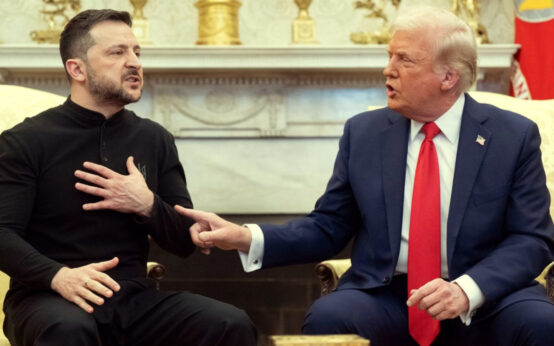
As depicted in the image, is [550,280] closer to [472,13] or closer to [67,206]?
[67,206]

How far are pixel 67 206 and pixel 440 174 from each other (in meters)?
1.09

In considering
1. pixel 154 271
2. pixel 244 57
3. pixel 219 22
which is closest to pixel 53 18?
pixel 219 22

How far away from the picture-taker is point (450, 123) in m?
2.65

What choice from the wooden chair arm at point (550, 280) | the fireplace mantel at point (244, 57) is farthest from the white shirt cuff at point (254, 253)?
the fireplace mantel at point (244, 57)

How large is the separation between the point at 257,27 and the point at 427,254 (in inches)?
117

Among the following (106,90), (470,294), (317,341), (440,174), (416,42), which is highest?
(416,42)

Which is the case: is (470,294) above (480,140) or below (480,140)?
below

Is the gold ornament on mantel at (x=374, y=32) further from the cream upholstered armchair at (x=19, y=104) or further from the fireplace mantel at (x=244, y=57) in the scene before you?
the cream upholstered armchair at (x=19, y=104)

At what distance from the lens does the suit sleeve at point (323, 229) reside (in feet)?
8.55

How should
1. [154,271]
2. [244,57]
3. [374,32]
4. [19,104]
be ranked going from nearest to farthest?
1. [154,271]
2. [19,104]
3. [244,57]
4. [374,32]

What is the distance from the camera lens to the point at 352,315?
2445mm

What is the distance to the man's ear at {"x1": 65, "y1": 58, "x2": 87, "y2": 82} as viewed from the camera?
109 inches

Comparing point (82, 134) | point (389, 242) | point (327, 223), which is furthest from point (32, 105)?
point (389, 242)

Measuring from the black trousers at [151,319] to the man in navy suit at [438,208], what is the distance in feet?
0.57
